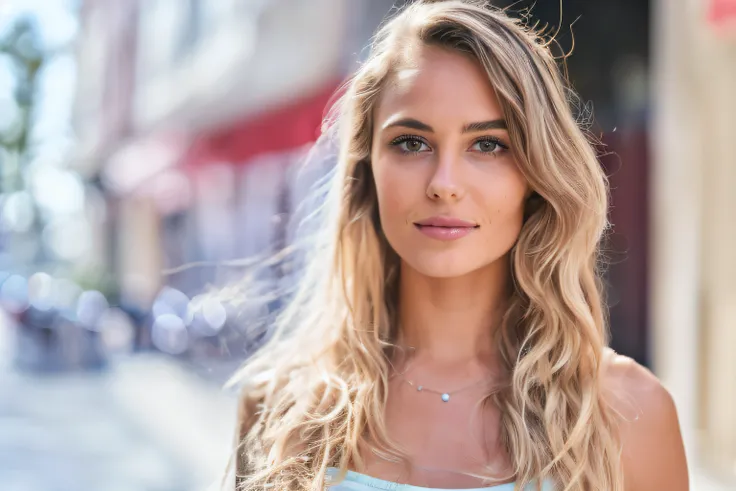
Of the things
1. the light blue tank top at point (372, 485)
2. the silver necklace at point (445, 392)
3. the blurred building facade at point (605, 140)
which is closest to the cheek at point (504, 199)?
the silver necklace at point (445, 392)

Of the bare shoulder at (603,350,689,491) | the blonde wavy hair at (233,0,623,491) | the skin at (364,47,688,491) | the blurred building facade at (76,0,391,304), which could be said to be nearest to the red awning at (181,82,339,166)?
the blurred building facade at (76,0,391,304)

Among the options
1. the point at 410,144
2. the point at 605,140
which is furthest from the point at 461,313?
the point at 605,140

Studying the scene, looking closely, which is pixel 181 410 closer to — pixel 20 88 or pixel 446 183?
pixel 446 183

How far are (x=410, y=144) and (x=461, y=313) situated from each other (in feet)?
1.28

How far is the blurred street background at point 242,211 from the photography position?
5.75 m

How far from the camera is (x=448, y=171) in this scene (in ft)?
5.74

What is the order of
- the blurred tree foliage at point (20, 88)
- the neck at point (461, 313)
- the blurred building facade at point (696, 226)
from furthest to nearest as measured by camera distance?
1. the blurred tree foliage at point (20, 88)
2. the blurred building facade at point (696, 226)
3. the neck at point (461, 313)

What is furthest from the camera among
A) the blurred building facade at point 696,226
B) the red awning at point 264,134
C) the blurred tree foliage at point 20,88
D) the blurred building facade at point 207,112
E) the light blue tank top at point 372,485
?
the blurred tree foliage at point 20,88

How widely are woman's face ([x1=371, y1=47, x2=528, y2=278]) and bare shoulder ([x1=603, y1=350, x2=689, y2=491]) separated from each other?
392 millimetres

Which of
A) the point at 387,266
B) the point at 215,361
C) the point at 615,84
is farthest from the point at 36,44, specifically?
the point at 387,266

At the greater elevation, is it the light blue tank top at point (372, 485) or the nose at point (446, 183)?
the nose at point (446, 183)

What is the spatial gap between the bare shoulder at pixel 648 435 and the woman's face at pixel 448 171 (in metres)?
0.39

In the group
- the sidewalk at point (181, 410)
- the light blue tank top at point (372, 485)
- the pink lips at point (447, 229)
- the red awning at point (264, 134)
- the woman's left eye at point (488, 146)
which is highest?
the red awning at point (264, 134)

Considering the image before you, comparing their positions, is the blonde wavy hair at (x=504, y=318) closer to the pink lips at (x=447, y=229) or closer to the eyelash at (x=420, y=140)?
the eyelash at (x=420, y=140)
